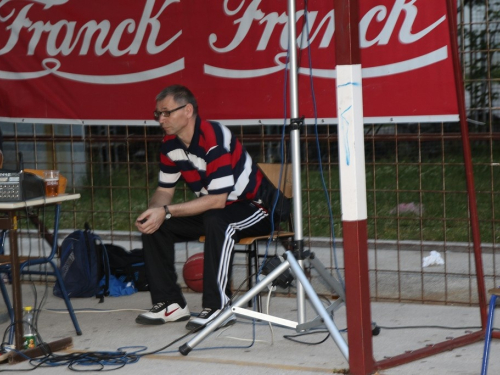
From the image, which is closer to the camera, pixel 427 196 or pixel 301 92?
pixel 301 92

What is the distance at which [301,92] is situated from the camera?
5871mm

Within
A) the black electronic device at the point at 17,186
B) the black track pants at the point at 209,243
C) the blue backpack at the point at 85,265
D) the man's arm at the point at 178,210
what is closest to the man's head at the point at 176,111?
the man's arm at the point at 178,210

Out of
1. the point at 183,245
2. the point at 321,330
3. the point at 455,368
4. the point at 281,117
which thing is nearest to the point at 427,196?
the point at 183,245

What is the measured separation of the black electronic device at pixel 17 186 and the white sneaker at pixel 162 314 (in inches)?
45.5

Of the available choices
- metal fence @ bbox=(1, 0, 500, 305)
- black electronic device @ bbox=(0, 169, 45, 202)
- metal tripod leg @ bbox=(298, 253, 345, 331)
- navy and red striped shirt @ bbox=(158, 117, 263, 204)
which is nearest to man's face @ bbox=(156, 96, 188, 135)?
navy and red striped shirt @ bbox=(158, 117, 263, 204)

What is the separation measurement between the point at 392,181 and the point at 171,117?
5111mm

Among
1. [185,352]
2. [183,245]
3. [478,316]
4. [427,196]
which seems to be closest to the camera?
[185,352]

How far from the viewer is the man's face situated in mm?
5457

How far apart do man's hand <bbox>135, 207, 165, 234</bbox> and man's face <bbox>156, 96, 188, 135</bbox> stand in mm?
511

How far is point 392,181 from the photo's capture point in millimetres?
10102

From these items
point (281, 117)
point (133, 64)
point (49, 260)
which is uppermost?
point (133, 64)

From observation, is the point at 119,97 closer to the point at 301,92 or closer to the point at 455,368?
the point at 301,92

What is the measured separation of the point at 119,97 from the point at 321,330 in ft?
7.91

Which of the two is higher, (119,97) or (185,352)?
(119,97)
